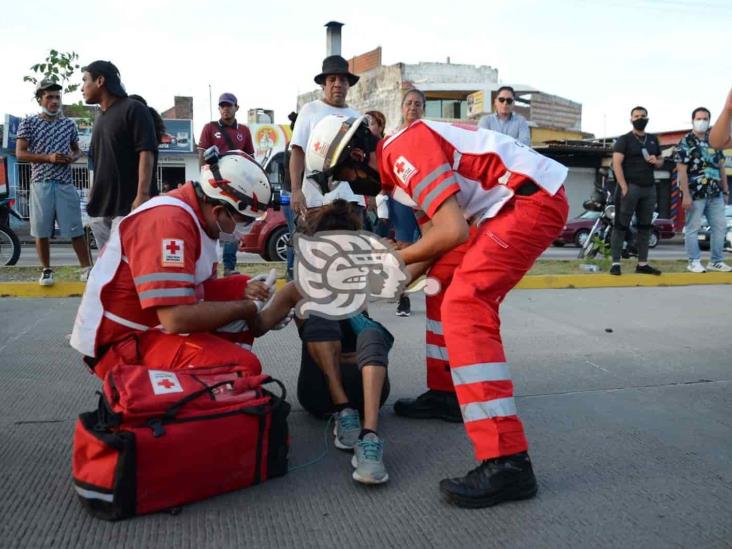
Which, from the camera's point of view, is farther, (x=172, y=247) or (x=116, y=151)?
(x=116, y=151)

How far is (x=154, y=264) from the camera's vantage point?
249 centimetres

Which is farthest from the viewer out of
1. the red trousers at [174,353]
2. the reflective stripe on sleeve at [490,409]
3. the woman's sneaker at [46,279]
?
the woman's sneaker at [46,279]

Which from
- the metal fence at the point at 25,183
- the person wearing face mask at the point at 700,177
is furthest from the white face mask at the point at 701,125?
the metal fence at the point at 25,183

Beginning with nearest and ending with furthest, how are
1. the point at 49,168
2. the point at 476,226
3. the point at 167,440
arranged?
the point at 167,440, the point at 476,226, the point at 49,168

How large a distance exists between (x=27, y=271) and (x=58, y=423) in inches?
195

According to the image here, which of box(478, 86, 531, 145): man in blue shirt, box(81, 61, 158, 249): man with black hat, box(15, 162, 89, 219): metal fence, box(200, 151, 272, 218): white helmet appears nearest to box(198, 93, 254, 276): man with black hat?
box(81, 61, 158, 249): man with black hat

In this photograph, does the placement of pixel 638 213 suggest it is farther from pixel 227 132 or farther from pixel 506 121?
pixel 227 132

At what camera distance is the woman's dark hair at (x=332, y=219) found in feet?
10.3

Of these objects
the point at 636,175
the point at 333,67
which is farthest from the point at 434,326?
the point at 636,175

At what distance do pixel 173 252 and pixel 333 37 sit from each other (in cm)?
819

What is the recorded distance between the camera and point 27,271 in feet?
24.6

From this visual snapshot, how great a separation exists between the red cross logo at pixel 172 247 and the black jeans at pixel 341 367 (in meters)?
0.79

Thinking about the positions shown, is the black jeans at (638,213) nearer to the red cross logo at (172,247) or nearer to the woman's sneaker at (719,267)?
the woman's sneaker at (719,267)

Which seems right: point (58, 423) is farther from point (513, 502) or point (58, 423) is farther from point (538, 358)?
point (538, 358)
